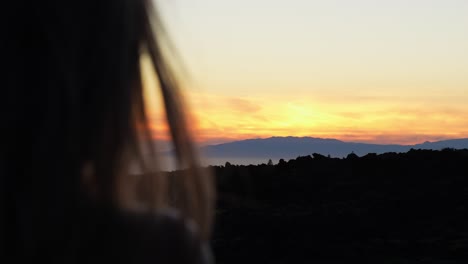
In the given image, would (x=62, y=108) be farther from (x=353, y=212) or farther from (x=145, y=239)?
(x=353, y=212)

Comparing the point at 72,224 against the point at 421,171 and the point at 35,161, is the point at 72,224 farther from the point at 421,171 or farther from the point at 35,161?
the point at 421,171

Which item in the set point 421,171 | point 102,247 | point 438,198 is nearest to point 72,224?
point 102,247

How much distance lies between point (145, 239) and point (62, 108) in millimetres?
224

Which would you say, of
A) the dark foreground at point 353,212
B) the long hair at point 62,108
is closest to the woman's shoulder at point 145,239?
the long hair at point 62,108

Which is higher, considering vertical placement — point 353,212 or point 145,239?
point 145,239

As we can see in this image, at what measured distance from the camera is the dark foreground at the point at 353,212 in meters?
15.5

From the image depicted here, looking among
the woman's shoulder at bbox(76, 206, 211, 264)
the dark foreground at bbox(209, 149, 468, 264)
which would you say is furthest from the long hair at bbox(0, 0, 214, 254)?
the dark foreground at bbox(209, 149, 468, 264)

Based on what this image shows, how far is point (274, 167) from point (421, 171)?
4.48 metres

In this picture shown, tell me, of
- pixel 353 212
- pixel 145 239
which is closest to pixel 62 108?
pixel 145 239

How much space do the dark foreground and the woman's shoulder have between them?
926 centimetres

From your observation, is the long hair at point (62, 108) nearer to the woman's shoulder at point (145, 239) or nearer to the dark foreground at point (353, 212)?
the woman's shoulder at point (145, 239)

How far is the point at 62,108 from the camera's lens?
3.82ft

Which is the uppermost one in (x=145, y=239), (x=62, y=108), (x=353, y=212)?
(x=62, y=108)

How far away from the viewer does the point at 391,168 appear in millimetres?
24719
